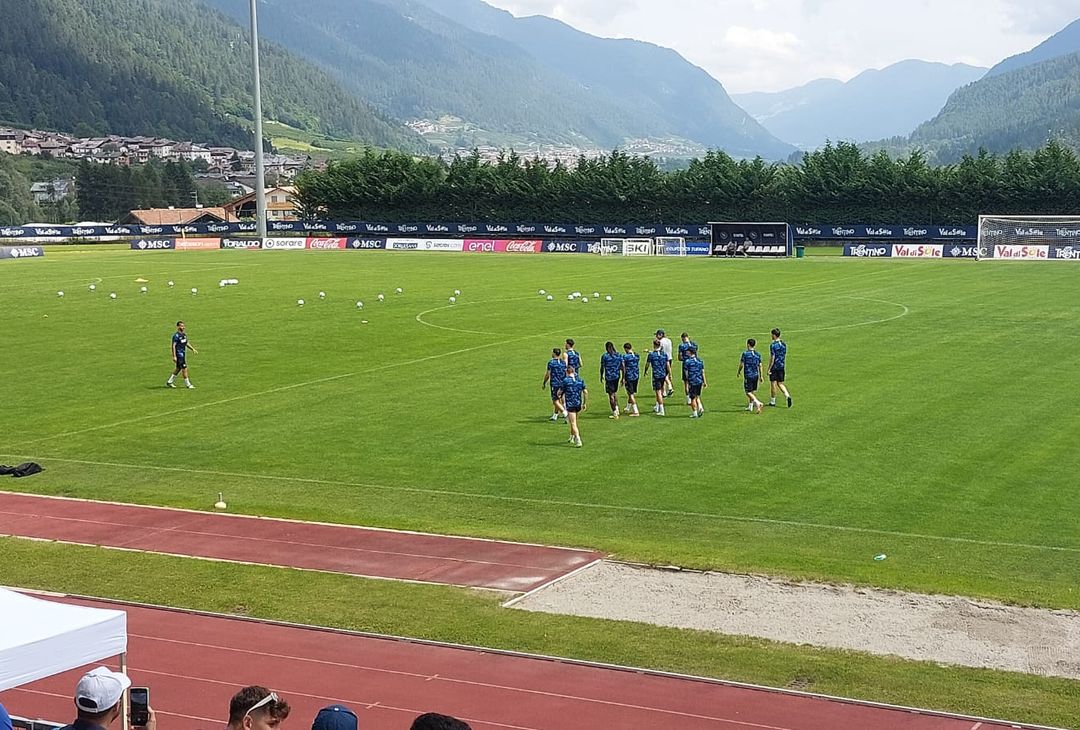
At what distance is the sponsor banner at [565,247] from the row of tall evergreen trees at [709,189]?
16.1 meters

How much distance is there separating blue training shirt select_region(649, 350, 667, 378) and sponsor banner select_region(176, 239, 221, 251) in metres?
87.2

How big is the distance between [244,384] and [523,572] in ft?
65.0

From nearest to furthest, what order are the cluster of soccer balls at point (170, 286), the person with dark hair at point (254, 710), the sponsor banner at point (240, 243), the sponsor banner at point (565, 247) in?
1. the person with dark hair at point (254, 710)
2. the cluster of soccer balls at point (170, 286)
3. the sponsor banner at point (565, 247)
4. the sponsor banner at point (240, 243)

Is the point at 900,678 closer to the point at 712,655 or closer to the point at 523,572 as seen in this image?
the point at 712,655

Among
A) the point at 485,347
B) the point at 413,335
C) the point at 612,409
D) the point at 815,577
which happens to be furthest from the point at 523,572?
the point at 413,335

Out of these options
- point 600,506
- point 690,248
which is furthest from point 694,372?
point 690,248

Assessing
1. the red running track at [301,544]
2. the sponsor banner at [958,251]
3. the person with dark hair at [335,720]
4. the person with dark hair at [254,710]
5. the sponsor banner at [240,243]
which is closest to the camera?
the person with dark hair at [335,720]

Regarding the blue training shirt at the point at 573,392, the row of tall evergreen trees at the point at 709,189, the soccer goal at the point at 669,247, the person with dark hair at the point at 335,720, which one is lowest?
the blue training shirt at the point at 573,392

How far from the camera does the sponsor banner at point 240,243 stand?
11388cm

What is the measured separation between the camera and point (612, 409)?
101 ft

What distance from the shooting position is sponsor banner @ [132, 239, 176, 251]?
11231 cm

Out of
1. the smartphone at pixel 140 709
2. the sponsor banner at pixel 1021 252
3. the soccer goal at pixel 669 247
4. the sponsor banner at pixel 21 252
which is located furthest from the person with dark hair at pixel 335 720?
the sponsor banner at pixel 21 252

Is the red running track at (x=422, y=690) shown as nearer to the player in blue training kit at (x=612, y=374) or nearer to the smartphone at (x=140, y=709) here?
the smartphone at (x=140, y=709)

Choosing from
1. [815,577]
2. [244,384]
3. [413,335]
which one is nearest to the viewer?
[815,577]
